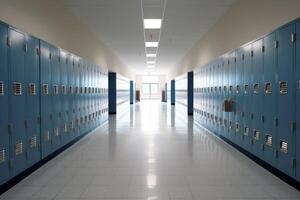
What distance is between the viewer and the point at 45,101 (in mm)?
5074

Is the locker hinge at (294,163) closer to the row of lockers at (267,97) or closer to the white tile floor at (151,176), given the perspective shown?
the row of lockers at (267,97)

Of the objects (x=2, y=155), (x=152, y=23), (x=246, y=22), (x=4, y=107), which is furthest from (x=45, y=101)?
(x=152, y=23)

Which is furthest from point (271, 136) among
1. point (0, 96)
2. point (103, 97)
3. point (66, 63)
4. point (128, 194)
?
point (103, 97)

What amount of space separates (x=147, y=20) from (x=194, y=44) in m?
5.13

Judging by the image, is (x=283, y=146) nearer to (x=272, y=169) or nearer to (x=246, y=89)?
(x=272, y=169)

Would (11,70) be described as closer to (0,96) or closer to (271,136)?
(0,96)

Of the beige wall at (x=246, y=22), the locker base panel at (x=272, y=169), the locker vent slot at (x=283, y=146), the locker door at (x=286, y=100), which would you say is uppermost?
the beige wall at (x=246, y=22)

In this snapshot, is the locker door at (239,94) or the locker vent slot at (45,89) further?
the locker door at (239,94)

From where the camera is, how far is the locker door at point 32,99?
14.1 feet

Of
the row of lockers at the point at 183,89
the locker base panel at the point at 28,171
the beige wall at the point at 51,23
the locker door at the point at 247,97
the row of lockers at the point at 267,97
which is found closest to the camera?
the locker base panel at the point at 28,171

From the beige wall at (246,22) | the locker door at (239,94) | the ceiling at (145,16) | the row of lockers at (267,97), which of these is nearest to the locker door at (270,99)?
the row of lockers at (267,97)

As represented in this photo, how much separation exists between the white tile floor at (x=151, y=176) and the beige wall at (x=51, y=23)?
2473 mm

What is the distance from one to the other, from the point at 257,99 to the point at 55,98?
378cm

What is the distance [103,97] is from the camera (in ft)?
37.4
